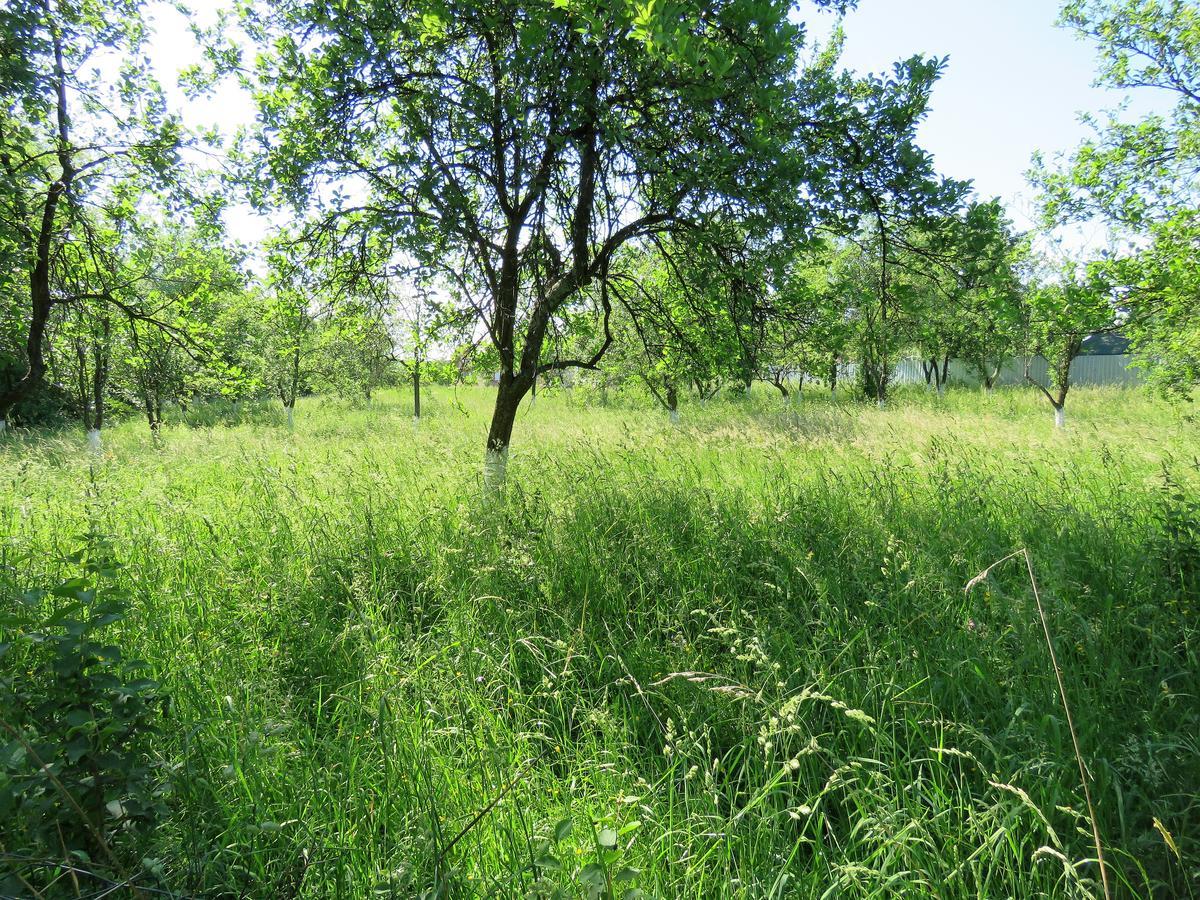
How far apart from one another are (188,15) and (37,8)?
2.78 m

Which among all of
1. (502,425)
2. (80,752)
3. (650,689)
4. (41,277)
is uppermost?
(41,277)

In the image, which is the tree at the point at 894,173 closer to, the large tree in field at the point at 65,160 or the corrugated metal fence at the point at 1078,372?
the large tree in field at the point at 65,160

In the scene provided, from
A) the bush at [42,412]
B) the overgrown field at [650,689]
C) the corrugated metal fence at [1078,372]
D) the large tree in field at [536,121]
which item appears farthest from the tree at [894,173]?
the corrugated metal fence at [1078,372]

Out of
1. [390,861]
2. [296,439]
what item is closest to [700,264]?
[390,861]

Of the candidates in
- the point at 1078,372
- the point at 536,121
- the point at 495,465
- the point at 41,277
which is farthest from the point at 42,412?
the point at 1078,372

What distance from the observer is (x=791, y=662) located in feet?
9.25

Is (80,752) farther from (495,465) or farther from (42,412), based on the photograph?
(42,412)

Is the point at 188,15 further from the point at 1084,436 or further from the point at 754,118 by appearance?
the point at 1084,436

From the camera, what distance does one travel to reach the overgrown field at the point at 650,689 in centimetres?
179

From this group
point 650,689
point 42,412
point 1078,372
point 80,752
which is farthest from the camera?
point 1078,372

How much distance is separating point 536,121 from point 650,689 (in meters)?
4.15

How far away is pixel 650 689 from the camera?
8.98 ft

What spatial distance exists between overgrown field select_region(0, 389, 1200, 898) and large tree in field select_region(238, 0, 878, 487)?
8.42 feet

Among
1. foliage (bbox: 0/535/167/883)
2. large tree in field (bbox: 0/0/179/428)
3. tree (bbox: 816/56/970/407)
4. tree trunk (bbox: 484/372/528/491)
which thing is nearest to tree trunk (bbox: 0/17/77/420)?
large tree in field (bbox: 0/0/179/428)
